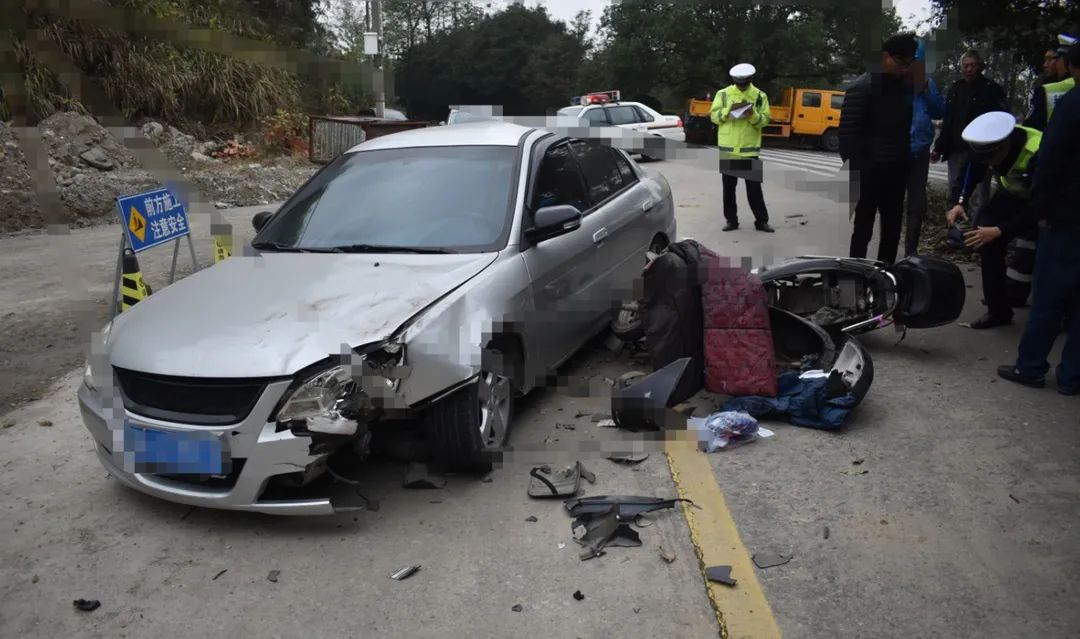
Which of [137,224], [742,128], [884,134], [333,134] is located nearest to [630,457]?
[884,134]

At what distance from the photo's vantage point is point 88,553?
10.9 feet

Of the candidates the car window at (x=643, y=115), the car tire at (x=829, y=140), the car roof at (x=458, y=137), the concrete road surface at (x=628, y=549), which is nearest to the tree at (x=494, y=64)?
the car tire at (x=829, y=140)

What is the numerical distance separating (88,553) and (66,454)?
113 cm

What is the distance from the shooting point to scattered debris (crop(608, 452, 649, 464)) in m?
4.02

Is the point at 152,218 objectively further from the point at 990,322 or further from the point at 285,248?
the point at 990,322

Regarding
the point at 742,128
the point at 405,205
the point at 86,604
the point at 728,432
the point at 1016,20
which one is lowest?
the point at 86,604

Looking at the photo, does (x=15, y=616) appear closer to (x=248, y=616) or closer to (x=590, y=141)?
(x=248, y=616)

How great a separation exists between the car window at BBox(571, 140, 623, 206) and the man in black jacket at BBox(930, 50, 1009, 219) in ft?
12.3

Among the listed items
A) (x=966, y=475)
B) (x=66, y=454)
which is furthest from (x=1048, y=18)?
(x=66, y=454)

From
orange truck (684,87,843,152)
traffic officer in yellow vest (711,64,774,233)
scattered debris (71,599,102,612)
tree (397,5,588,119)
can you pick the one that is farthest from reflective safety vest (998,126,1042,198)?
tree (397,5,588,119)

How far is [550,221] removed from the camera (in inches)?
170

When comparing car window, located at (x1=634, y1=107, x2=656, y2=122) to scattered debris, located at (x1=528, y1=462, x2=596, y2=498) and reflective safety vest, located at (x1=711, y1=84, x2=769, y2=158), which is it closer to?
reflective safety vest, located at (x1=711, y1=84, x2=769, y2=158)

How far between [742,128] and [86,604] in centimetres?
779

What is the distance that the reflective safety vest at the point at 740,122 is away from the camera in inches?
351
